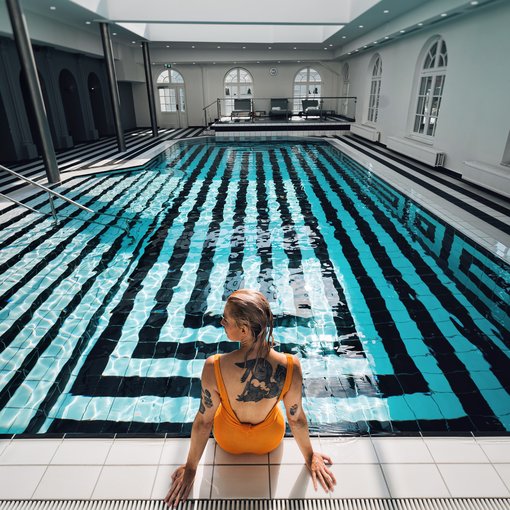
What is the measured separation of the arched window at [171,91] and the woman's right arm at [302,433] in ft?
66.6

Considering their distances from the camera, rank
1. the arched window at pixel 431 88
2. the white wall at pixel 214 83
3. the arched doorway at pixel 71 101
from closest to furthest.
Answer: the arched window at pixel 431 88
the arched doorway at pixel 71 101
the white wall at pixel 214 83

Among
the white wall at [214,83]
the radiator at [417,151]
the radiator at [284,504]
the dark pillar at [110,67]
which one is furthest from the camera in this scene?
the white wall at [214,83]

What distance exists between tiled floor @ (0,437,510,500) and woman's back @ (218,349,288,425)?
0.53 m

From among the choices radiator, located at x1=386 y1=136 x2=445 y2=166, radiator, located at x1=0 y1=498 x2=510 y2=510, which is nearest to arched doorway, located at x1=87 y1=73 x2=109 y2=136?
radiator, located at x1=386 y1=136 x2=445 y2=166

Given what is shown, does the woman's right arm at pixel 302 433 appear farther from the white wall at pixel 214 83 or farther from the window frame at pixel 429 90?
the white wall at pixel 214 83

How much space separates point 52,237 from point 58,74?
31.3 feet

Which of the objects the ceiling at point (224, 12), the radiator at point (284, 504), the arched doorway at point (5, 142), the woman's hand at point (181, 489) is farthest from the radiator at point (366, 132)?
the woman's hand at point (181, 489)

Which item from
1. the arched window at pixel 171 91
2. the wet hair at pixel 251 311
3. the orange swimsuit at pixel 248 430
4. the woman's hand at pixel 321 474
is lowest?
the woman's hand at pixel 321 474

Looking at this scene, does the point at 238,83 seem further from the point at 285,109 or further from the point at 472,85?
the point at 472,85

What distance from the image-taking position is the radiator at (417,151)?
9.22 m

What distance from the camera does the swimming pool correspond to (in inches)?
106

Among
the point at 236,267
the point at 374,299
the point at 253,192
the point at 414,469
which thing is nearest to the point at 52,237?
the point at 236,267

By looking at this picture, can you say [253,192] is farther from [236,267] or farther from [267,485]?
[267,485]

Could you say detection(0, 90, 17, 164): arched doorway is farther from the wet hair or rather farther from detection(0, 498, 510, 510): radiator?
the wet hair
